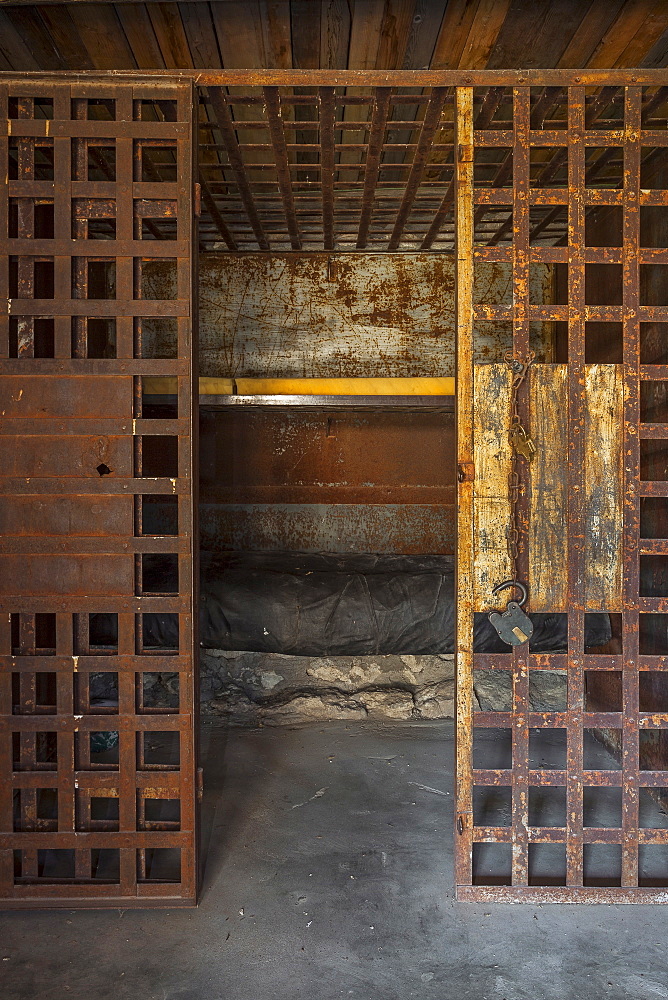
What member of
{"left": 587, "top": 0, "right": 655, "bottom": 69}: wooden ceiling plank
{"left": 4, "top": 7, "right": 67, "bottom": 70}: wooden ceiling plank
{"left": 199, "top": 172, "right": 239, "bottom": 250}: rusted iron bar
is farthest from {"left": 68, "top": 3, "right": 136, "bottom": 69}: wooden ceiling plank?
{"left": 587, "top": 0, "right": 655, "bottom": 69}: wooden ceiling plank

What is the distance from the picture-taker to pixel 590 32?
2.56 meters

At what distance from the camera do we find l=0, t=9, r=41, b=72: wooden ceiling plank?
8.34ft

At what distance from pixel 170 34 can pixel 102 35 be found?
0.28 meters

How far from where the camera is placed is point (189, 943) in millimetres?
2150

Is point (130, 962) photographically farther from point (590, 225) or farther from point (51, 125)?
point (590, 225)

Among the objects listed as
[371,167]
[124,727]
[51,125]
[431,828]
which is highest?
[371,167]

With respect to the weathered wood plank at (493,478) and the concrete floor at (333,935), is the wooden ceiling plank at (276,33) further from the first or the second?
the concrete floor at (333,935)

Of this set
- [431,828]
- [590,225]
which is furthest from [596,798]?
[590,225]

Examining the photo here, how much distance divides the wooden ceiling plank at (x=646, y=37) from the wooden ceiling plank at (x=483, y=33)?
21.7 inches

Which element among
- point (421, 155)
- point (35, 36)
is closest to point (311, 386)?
point (421, 155)

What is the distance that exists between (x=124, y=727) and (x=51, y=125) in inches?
87.9

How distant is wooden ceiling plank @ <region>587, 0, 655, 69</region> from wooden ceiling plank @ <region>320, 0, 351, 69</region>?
1.04m

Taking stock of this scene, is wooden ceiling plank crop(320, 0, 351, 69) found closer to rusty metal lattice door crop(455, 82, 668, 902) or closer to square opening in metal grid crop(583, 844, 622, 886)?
rusty metal lattice door crop(455, 82, 668, 902)

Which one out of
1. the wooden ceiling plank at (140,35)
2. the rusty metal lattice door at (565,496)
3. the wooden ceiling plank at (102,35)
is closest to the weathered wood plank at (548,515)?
the rusty metal lattice door at (565,496)
